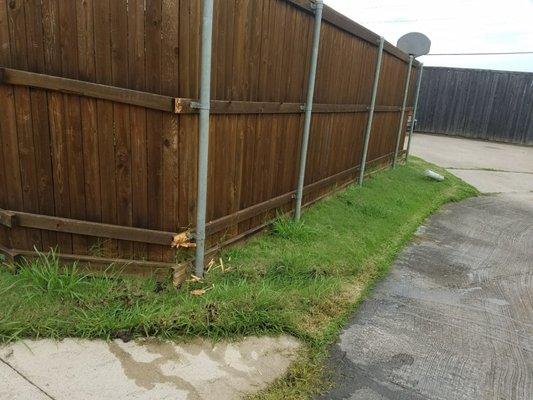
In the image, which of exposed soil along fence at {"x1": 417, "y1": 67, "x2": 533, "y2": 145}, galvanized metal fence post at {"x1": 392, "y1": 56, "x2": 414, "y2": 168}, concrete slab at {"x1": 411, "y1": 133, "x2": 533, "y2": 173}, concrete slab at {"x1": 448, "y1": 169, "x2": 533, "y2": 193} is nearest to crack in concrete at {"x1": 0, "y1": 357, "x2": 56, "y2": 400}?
galvanized metal fence post at {"x1": 392, "y1": 56, "x2": 414, "y2": 168}

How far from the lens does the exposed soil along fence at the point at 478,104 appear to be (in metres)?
17.1

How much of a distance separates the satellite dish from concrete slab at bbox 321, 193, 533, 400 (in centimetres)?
505

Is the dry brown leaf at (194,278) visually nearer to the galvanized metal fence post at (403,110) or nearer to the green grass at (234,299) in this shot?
the green grass at (234,299)

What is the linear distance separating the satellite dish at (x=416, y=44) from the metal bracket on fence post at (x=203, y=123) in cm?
722

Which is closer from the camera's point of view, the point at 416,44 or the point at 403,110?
the point at 416,44

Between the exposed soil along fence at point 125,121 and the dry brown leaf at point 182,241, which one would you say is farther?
the dry brown leaf at point 182,241

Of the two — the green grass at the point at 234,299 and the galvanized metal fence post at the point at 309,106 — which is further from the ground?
the galvanized metal fence post at the point at 309,106

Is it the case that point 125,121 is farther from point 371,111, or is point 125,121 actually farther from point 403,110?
point 403,110

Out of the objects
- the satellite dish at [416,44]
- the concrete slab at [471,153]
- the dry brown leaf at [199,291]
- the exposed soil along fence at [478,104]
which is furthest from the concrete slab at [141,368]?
the exposed soil along fence at [478,104]

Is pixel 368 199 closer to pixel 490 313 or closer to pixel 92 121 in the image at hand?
pixel 490 313

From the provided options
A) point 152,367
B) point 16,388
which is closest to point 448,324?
point 152,367

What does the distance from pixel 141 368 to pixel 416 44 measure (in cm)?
859

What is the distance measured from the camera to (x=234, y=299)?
3.06 metres

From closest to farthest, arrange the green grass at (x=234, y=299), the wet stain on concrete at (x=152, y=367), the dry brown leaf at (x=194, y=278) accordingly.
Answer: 1. the wet stain on concrete at (x=152, y=367)
2. the green grass at (x=234, y=299)
3. the dry brown leaf at (x=194, y=278)
